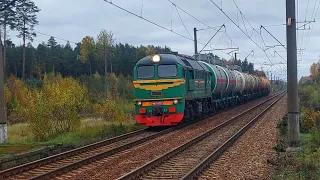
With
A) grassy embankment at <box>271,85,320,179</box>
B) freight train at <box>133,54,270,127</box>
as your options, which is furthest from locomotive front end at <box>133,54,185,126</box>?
grassy embankment at <box>271,85,320,179</box>

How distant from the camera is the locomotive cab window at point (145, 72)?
66.8 feet

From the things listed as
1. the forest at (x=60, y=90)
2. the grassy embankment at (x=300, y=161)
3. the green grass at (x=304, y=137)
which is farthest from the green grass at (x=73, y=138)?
the green grass at (x=304, y=137)

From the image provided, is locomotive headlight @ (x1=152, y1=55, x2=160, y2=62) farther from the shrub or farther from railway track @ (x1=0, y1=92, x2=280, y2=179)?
the shrub

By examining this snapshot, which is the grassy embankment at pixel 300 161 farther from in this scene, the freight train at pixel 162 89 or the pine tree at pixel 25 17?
the pine tree at pixel 25 17

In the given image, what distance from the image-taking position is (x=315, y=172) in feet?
29.9

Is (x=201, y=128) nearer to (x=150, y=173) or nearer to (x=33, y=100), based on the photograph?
(x=33, y=100)

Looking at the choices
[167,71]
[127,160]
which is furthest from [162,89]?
[127,160]

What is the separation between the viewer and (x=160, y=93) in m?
20.0

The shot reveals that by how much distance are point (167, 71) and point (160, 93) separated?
1.11m

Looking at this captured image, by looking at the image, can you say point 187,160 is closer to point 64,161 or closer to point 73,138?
point 64,161

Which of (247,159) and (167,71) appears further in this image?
(167,71)

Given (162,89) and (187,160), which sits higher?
(162,89)

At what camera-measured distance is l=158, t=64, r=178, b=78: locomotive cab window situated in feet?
66.3

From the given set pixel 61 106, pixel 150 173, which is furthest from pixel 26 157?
pixel 61 106
